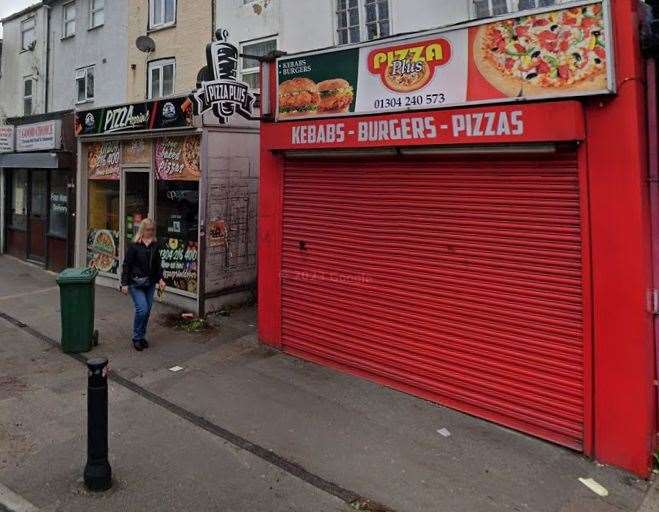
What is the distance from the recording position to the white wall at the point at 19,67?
18531 millimetres

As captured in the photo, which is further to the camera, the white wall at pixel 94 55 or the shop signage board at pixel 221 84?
the white wall at pixel 94 55

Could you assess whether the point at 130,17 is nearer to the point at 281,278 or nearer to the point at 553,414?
the point at 281,278

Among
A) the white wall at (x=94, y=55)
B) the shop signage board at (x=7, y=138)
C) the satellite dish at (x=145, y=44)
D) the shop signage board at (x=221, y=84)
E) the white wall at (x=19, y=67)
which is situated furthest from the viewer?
the white wall at (x=19, y=67)

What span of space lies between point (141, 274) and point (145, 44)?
907 cm

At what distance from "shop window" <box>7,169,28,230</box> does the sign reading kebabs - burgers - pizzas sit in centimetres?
1141

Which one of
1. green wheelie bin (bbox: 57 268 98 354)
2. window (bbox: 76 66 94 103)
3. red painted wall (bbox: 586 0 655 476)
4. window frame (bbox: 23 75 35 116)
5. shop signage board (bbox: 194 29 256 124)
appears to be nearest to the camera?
red painted wall (bbox: 586 0 655 476)

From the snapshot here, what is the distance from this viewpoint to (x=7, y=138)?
1514 cm

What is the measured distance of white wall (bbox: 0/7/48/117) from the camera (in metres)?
18.5

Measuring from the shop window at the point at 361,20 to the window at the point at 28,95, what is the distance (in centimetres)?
1450

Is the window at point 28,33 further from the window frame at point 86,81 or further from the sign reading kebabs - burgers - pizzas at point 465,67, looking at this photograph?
the sign reading kebabs - burgers - pizzas at point 465,67

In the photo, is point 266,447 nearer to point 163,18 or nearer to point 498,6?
point 498,6

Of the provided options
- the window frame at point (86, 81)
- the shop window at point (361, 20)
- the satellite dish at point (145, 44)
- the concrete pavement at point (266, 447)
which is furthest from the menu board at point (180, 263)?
the window frame at point (86, 81)

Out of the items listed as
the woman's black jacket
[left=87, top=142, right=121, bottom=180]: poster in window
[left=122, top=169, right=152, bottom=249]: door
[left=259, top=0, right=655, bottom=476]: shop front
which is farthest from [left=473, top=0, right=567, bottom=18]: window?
[left=87, top=142, right=121, bottom=180]: poster in window

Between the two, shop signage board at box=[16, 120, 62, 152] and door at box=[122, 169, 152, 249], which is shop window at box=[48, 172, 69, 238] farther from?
door at box=[122, 169, 152, 249]
